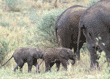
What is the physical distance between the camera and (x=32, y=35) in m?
15.5

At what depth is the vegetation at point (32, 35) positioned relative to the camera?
20.0 ft

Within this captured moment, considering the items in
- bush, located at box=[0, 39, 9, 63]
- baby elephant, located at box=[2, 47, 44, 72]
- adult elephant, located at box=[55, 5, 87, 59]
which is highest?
adult elephant, located at box=[55, 5, 87, 59]

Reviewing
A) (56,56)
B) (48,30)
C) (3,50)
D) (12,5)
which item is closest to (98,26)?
(56,56)

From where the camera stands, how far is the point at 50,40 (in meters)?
11.3

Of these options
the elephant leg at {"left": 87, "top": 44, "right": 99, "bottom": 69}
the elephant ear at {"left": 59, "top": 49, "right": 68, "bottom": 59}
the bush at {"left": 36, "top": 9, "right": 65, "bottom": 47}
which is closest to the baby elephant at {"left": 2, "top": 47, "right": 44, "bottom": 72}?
the elephant ear at {"left": 59, "top": 49, "right": 68, "bottom": 59}

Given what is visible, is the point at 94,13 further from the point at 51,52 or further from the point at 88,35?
the point at 51,52

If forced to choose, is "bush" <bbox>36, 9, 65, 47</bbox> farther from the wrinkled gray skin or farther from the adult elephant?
the wrinkled gray skin

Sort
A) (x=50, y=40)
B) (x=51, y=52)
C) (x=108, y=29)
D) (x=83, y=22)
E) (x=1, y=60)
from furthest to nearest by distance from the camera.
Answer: (x=50, y=40), (x=1, y=60), (x=51, y=52), (x=83, y=22), (x=108, y=29)

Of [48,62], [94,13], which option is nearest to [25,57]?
[48,62]

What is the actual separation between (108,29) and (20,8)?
729 inches

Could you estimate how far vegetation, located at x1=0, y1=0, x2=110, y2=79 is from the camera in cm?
610

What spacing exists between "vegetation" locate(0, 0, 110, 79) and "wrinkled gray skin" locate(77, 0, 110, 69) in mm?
432

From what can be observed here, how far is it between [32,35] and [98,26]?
9.78 m

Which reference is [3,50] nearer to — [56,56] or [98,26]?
[56,56]
